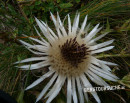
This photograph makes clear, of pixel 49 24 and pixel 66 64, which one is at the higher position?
pixel 49 24

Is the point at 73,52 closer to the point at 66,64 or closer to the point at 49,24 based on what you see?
the point at 66,64

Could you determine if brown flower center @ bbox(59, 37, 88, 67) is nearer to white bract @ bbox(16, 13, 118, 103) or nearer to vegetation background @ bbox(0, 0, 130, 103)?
white bract @ bbox(16, 13, 118, 103)

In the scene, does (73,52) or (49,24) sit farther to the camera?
(49,24)

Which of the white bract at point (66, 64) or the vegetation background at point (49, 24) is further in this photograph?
the vegetation background at point (49, 24)

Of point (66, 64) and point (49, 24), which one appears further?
point (49, 24)

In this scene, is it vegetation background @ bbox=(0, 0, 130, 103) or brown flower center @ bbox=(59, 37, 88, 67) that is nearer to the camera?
brown flower center @ bbox=(59, 37, 88, 67)

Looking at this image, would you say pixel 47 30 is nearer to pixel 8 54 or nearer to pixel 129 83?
pixel 8 54

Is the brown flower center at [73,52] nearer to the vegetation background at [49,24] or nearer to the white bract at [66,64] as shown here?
the white bract at [66,64]

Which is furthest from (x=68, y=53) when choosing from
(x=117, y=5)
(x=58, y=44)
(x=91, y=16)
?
(x=117, y=5)

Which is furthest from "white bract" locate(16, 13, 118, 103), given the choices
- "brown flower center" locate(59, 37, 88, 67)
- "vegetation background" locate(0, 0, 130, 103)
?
"vegetation background" locate(0, 0, 130, 103)

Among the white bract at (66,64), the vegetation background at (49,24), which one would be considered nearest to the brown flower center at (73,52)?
the white bract at (66,64)

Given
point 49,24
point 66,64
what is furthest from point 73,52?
point 49,24
